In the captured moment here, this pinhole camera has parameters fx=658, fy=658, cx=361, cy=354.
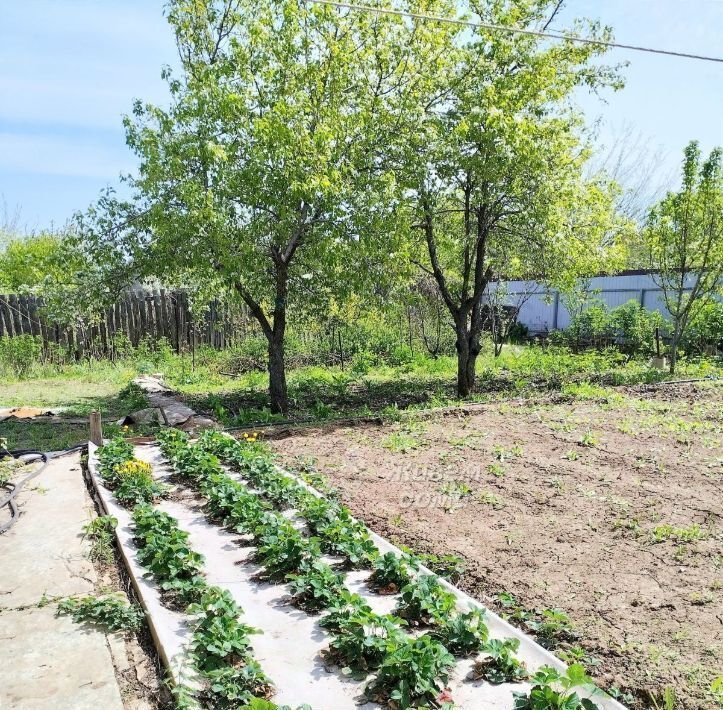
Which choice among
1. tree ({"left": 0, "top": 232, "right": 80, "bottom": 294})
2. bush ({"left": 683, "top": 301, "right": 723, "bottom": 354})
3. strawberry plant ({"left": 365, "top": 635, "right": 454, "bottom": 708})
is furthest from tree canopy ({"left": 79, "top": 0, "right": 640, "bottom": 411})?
tree ({"left": 0, "top": 232, "right": 80, "bottom": 294})

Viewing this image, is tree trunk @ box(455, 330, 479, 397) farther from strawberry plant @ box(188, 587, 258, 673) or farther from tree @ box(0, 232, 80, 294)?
tree @ box(0, 232, 80, 294)

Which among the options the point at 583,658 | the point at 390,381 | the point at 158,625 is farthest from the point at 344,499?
the point at 390,381

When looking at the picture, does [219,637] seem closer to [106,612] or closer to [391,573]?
[106,612]

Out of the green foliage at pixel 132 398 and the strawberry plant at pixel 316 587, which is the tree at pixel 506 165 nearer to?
the green foliage at pixel 132 398

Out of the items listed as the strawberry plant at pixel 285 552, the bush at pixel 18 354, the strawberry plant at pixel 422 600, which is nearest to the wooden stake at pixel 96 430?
the strawberry plant at pixel 285 552

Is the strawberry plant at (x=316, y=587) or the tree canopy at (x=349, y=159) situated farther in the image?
the tree canopy at (x=349, y=159)

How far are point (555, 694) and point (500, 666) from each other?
1.47ft

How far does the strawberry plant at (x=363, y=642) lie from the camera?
2.88m

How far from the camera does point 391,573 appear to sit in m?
3.76

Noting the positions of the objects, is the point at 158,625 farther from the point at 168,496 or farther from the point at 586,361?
the point at 586,361

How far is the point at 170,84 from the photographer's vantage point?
8.77 meters

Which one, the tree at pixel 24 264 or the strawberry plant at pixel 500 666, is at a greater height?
the tree at pixel 24 264

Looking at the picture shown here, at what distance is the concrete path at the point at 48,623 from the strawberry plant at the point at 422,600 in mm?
1415

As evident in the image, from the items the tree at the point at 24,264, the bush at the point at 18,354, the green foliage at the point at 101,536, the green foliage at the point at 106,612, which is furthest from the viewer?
the tree at the point at 24,264
